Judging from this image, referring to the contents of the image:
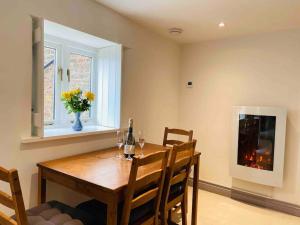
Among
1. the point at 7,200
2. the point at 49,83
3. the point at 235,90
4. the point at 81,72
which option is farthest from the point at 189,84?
the point at 7,200

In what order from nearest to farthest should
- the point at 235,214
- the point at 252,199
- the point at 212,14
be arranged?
the point at 212,14 < the point at 235,214 < the point at 252,199

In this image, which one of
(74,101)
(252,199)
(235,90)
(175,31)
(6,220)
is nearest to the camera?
(6,220)

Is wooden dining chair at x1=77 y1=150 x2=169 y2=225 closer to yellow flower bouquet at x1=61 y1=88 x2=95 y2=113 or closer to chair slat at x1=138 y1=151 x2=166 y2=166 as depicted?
chair slat at x1=138 y1=151 x2=166 y2=166

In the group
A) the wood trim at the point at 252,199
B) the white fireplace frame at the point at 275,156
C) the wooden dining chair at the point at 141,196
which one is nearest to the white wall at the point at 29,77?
the wooden dining chair at the point at 141,196

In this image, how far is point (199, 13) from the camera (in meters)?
2.41

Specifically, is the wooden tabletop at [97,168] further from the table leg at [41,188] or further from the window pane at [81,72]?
the window pane at [81,72]

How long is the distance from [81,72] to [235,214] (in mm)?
2398

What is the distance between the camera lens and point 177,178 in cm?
198

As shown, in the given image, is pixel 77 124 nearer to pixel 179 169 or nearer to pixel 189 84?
pixel 179 169

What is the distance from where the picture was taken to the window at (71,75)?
1891 mm

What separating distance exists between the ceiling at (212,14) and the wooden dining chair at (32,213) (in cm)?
175

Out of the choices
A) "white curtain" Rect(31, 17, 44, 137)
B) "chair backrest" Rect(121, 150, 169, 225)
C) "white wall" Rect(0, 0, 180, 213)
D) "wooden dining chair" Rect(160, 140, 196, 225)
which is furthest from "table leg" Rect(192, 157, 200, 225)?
"white curtain" Rect(31, 17, 44, 137)

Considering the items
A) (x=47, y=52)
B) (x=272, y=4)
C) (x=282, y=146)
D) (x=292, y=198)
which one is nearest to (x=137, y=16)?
(x=47, y=52)

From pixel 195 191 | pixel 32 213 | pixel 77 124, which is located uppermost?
pixel 77 124
